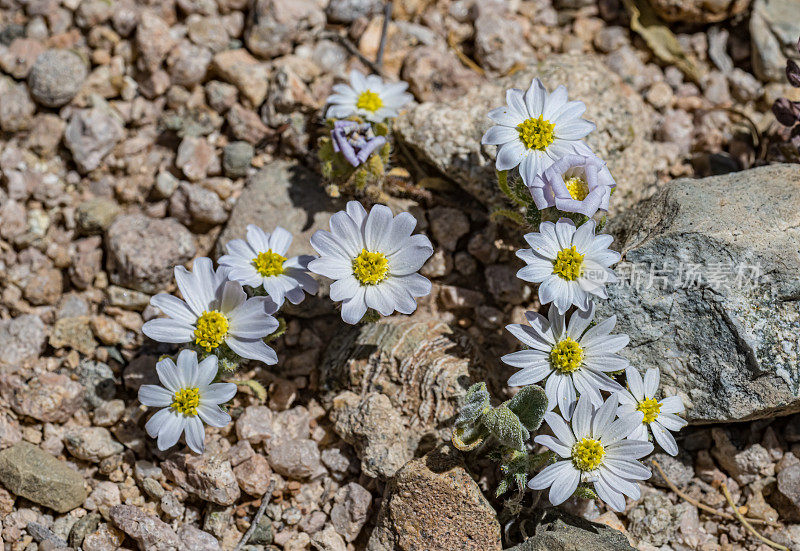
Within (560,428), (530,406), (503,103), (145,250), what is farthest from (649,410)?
(145,250)

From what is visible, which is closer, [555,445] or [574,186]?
[555,445]

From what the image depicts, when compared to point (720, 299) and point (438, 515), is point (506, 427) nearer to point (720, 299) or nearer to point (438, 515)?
point (438, 515)

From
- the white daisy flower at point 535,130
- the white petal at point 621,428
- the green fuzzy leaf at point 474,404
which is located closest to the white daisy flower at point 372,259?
the green fuzzy leaf at point 474,404

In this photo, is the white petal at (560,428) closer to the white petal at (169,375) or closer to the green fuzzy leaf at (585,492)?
the green fuzzy leaf at (585,492)

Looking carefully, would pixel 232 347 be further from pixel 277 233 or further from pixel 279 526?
pixel 279 526

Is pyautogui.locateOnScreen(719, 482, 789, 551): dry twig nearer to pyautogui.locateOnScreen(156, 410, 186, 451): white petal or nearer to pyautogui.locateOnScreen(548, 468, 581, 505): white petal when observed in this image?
pyautogui.locateOnScreen(548, 468, 581, 505): white petal

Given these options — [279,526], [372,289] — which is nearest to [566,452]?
[372,289]
